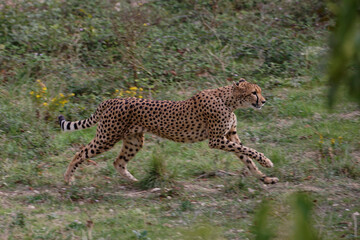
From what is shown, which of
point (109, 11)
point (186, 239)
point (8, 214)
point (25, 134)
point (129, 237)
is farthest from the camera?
point (109, 11)

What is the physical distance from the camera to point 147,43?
945cm

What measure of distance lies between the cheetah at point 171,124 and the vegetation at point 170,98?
23 centimetres

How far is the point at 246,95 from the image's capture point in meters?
6.38

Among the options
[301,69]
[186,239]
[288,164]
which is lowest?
[288,164]

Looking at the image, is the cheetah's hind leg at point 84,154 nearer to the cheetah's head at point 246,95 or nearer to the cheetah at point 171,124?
the cheetah at point 171,124

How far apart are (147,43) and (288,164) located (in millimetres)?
3924

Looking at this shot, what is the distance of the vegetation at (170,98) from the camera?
5.18 meters

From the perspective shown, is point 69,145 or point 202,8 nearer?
point 69,145

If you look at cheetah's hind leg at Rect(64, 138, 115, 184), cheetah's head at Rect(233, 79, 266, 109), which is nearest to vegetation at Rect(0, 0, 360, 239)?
cheetah's hind leg at Rect(64, 138, 115, 184)

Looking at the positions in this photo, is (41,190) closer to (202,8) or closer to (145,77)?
(145,77)

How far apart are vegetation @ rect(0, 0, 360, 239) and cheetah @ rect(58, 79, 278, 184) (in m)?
0.23

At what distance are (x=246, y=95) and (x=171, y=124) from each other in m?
0.91

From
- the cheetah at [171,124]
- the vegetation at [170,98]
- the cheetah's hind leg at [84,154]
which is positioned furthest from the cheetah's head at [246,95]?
the cheetah's hind leg at [84,154]

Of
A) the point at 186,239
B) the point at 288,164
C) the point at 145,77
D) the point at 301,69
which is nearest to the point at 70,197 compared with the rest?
the point at 288,164
